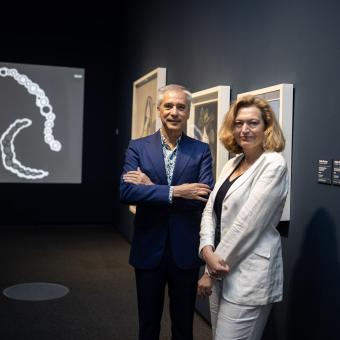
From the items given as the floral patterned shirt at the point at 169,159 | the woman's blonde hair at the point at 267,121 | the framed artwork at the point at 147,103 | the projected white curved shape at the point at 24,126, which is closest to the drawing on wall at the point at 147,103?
the framed artwork at the point at 147,103

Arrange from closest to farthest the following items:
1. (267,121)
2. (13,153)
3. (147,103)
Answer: (267,121), (147,103), (13,153)

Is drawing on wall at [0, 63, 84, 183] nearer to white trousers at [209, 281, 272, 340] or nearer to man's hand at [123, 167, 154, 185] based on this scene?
man's hand at [123, 167, 154, 185]

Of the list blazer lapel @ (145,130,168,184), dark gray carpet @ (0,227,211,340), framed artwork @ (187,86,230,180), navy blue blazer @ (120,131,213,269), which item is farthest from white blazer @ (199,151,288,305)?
dark gray carpet @ (0,227,211,340)

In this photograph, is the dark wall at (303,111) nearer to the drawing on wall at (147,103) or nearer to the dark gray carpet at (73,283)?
the dark gray carpet at (73,283)

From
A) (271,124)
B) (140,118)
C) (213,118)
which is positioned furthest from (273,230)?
(140,118)

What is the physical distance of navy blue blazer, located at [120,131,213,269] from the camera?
1922 mm

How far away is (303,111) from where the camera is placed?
2174 mm

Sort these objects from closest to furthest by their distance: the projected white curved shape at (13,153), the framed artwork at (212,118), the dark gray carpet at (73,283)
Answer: the framed artwork at (212,118) < the dark gray carpet at (73,283) < the projected white curved shape at (13,153)

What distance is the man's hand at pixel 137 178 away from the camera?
1933mm

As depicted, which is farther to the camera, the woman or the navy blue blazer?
the navy blue blazer

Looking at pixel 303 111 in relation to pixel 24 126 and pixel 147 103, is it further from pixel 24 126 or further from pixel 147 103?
pixel 24 126

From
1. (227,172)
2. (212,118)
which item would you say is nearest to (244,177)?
(227,172)

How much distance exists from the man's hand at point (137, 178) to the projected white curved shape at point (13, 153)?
477cm

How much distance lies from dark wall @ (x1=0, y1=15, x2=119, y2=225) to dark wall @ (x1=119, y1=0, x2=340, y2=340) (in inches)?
155
